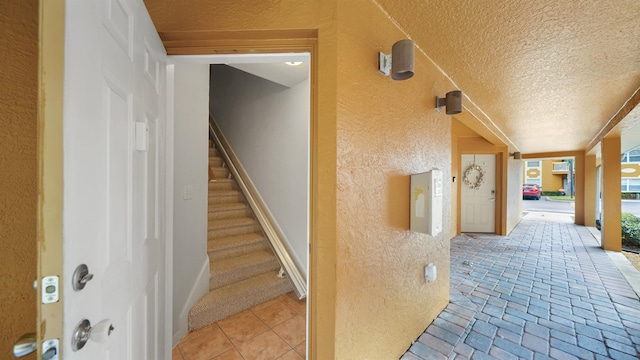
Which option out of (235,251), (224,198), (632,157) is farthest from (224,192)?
(632,157)

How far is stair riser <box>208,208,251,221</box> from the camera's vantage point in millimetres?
2934

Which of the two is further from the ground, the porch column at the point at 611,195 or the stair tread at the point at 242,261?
the porch column at the point at 611,195

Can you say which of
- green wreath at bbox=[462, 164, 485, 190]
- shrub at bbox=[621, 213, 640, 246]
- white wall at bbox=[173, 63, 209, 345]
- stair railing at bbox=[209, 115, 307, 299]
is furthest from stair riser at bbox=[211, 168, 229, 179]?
shrub at bbox=[621, 213, 640, 246]

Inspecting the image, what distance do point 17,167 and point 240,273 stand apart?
6.13 ft

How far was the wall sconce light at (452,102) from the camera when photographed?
73.7 inches

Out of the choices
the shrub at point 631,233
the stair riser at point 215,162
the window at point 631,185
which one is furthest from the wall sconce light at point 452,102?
the window at point 631,185

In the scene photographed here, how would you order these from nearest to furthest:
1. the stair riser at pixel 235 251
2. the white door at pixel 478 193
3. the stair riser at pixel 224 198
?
the stair riser at pixel 235 251
the stair riser at pixel 224 198
the white door at pixel 478 193

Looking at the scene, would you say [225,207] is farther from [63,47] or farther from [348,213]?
[63,47]

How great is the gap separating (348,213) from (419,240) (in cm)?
87

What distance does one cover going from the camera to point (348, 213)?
1.19m

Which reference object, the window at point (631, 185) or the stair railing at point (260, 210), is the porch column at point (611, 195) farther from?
the window at point (631, 185)

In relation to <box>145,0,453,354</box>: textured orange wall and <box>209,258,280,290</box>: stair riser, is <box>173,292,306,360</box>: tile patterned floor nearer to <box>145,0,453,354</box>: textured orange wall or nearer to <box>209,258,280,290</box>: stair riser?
<box>209,258,280,290</box>: stair riser

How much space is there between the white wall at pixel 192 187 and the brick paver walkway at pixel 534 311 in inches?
70.2

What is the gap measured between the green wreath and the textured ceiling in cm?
295
